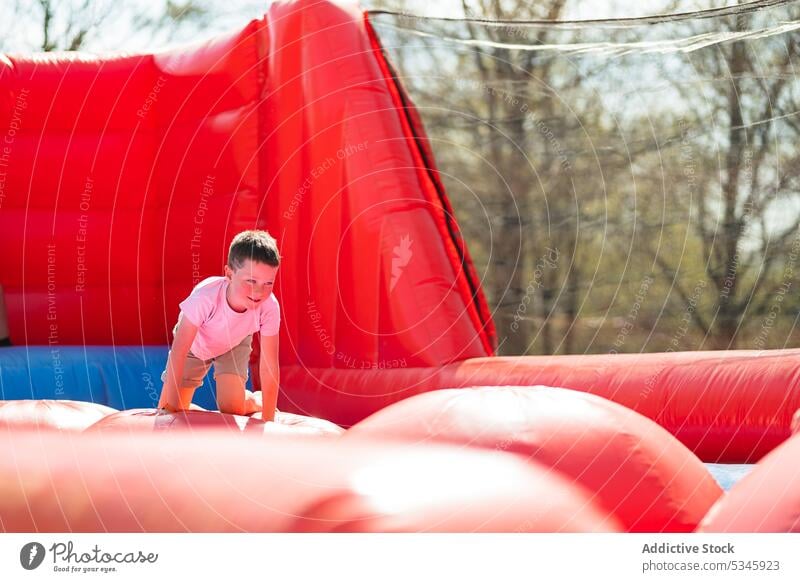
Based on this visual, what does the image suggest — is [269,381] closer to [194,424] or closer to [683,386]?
[194,424]

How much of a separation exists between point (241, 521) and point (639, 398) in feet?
5.69

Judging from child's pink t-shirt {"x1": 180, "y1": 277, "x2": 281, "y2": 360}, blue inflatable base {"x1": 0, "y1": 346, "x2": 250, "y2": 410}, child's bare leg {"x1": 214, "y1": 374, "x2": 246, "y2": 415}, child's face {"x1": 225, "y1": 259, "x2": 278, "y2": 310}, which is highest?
child's face {"x1": 225, "y1": 259, "x2": 278, "y2": 310}

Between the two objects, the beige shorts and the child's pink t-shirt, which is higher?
the child's pink t-shirt

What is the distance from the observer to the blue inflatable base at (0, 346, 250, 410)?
12.8ft

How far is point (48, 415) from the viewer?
259 centimetres

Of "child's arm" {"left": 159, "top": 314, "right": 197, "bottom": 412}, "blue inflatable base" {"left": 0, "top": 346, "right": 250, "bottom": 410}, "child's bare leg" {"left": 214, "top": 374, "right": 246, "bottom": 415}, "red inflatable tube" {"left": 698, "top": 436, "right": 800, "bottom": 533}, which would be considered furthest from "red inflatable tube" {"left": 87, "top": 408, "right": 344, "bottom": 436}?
"blue inflatable base" {"left": 0, "top": 346, "right": 250, "bottom": 410}

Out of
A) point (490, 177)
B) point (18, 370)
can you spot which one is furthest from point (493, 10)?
point (18, 370)

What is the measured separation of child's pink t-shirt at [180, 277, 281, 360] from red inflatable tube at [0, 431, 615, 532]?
0.79m

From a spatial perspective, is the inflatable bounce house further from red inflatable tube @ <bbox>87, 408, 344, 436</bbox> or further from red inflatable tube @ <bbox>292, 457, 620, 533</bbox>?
red inflatable tube @ <bbox>292, 457, 620, 533</bbox>

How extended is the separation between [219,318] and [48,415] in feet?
1.96

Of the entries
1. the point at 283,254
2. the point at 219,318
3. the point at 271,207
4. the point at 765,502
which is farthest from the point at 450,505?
the point at 271,207

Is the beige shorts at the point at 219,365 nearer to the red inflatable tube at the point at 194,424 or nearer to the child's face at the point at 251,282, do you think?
the child's face at the point at 251,282

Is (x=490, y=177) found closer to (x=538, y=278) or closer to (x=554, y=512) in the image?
(x=538, y=278)

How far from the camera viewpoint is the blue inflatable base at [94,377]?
3.91 m
